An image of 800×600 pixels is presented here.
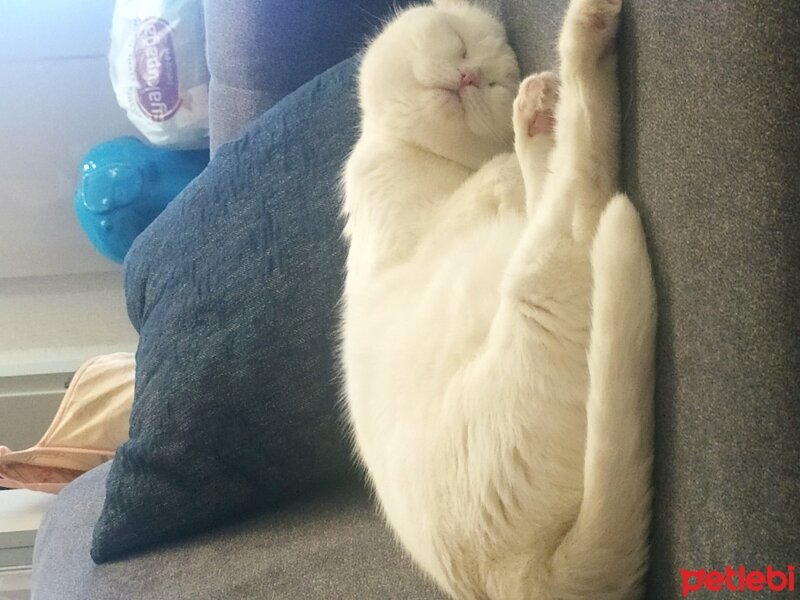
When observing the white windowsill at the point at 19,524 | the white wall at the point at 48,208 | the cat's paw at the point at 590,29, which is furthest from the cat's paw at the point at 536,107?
the white wall at the point at 48,208

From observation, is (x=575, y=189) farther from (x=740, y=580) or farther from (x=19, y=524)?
(x=19, y=524)

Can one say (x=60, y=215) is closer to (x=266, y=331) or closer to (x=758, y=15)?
→ (x=266, y=331)

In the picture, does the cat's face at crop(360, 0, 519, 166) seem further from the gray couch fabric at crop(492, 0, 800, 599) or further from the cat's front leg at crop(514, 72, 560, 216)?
the gray couch fabric at crop(492, 0, 800, 599)

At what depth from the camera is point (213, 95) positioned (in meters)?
1.59

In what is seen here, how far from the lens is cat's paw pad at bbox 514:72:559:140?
29.1 inches

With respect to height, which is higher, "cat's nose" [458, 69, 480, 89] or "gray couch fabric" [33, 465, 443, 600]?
"cat's nose" [458, 69, 480, 89]

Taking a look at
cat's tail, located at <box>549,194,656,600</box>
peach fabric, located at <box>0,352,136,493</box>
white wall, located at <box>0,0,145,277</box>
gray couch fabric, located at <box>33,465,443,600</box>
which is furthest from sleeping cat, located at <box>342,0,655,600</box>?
white wall, located at <box>0,0,145,277</box>

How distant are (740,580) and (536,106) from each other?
44 centimetres

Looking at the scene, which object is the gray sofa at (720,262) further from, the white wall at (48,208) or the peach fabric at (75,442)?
the white wall at (48,208)

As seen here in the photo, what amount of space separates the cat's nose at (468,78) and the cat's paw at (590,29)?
11.5 inches

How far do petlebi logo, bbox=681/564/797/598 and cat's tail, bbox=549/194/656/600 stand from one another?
6cm

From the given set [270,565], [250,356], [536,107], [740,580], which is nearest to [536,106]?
[536,107]

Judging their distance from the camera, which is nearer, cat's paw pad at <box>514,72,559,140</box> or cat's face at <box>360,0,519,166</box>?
cat's paw pad at <box>514,72,559,140</box>

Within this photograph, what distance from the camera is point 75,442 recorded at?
1.60 metres
